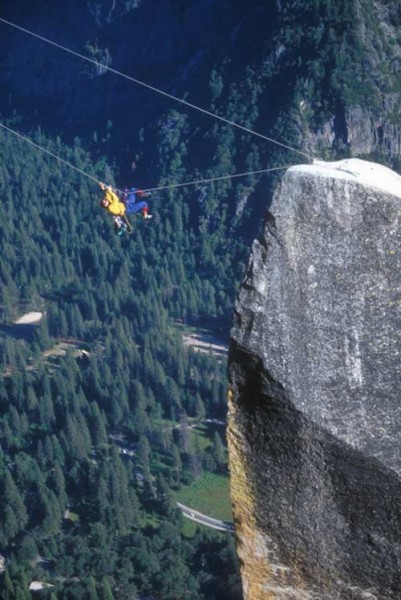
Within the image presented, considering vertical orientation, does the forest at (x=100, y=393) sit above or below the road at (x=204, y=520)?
above

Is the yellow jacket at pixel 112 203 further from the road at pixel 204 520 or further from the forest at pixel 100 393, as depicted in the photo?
the road at pixel 204 520

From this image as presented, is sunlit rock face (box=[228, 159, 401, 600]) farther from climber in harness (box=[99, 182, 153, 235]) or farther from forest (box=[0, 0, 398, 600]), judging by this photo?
forest (box=[0, 0, 398, 600])

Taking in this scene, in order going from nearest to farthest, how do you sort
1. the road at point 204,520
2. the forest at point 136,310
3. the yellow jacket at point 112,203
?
the yellow jacket at point 112,203 < the forest at point 136,310 < the road at point 204,520

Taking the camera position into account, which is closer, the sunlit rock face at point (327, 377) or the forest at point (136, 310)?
the sunlit rock face at point (327, 377)

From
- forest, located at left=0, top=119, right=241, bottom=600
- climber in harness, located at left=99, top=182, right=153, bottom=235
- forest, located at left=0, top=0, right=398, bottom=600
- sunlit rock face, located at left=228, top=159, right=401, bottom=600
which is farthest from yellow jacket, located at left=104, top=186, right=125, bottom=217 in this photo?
forest, located at left=0, top=119, right=241, bottom=600

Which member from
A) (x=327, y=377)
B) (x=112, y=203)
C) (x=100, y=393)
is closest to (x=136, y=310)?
(x=100, y=393)

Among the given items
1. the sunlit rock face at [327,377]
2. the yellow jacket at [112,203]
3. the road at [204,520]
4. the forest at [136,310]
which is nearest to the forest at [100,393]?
the forest at [136,310]
